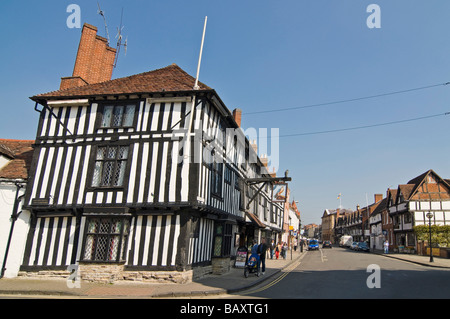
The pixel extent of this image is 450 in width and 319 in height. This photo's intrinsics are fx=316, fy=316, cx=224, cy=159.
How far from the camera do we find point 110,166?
43.7ft

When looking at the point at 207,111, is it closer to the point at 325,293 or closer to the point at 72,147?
the point at 72,147

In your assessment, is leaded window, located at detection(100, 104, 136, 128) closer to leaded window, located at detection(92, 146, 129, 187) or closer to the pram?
leaded window, located at detection(92, 146, 129, 187)

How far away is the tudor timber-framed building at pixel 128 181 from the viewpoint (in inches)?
478

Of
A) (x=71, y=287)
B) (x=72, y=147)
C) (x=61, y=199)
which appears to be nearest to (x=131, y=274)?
(x=71, y=287)

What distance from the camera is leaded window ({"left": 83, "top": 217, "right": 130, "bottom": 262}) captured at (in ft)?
39.8

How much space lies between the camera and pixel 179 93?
1304 cm

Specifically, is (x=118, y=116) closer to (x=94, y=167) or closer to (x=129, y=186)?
(x=94, y=167)

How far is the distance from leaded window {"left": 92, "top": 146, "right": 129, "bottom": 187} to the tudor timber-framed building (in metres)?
0.04

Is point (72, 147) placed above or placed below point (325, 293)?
above

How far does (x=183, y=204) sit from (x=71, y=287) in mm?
4734

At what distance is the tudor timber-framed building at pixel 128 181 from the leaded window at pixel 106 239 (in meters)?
0.04

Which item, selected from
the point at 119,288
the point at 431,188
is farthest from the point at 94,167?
the point at 431,188

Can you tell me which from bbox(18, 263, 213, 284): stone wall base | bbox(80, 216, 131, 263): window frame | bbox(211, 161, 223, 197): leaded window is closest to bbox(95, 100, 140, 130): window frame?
bbox(80, 216, 131, 263): window frame

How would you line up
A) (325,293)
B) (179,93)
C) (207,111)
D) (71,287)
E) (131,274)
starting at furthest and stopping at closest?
(207,111), (179,93), (131,274), (71,287), (325,293)
